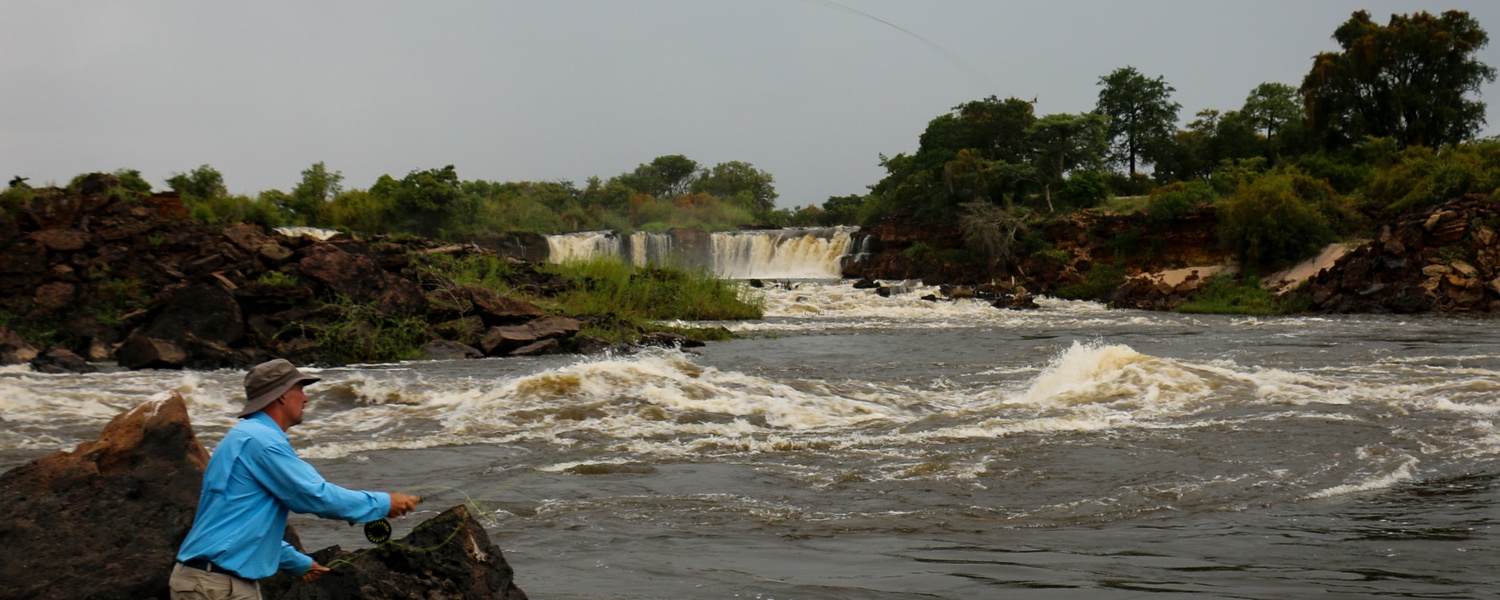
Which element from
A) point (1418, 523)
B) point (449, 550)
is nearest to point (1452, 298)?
point (1418, 523)

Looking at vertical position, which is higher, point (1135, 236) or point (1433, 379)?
point (1135, 236)

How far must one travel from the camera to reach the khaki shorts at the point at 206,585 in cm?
372

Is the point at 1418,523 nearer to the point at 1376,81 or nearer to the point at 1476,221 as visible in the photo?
the point at 1476,221

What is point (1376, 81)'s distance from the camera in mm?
44125

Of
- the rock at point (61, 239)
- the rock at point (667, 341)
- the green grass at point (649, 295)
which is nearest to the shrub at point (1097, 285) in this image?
the green grass at point (649, 295)

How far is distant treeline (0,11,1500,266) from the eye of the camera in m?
34.8

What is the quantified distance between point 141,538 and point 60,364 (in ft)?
39.7

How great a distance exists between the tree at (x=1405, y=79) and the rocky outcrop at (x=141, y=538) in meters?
46.9

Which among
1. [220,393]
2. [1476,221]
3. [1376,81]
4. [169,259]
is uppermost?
[1376,81]

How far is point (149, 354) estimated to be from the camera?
596 inches

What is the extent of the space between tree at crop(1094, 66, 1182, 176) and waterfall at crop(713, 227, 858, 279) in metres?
15.7

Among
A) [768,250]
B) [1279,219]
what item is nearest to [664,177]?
[768,250]

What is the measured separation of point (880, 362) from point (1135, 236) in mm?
26018

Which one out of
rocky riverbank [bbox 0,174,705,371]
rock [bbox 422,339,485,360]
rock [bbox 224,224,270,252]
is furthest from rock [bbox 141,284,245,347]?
rock [bbox 422,339,485,360]
